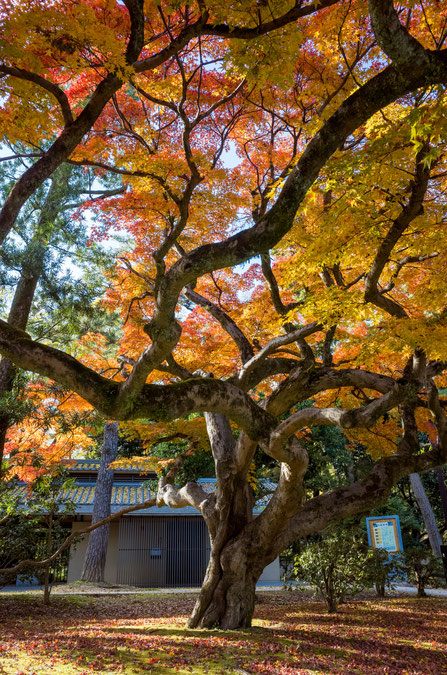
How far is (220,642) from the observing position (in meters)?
5.23

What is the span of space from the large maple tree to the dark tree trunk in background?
599cm

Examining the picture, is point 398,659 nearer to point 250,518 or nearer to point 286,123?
point 250,518

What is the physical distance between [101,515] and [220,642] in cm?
1001

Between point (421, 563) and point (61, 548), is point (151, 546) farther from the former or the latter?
Answer: point (421, 563)

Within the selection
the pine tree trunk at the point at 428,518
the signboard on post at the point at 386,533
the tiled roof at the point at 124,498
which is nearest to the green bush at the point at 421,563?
the signboard on post at the point at 386,533

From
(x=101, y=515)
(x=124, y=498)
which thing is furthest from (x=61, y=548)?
(x=124, y=498)

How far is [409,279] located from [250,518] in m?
5.07

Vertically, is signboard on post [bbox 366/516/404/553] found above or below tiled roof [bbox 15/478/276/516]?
below

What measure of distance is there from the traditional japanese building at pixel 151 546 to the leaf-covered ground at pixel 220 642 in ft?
19.7

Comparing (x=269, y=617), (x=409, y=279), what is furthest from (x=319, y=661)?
(x=409, y=279)

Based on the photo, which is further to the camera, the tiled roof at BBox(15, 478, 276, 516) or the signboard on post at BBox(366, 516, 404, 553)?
the tiled roof at BBox(15, 478, 276, 516)

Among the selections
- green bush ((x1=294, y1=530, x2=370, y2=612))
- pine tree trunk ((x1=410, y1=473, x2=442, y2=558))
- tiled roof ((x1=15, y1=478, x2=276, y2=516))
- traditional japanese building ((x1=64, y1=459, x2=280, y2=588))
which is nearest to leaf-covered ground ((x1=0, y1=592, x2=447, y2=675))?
green bush ((x1=294, y1=530, x2=370, y2=612))

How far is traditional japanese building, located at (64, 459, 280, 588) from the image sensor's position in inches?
594

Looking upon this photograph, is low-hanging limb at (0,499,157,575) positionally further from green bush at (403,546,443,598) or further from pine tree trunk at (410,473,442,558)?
pine tree trunk at (410,473,442,558)
